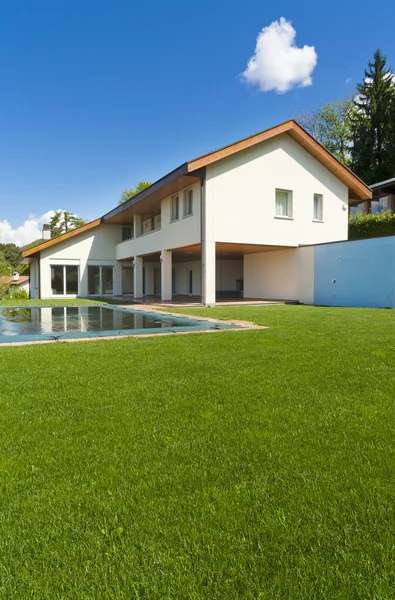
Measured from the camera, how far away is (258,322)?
10.6 meters

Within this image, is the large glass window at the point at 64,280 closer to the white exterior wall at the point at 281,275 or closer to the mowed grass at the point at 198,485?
the white exterior wall at the point at 281,275

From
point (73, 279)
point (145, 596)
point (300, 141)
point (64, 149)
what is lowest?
point (145, 596)

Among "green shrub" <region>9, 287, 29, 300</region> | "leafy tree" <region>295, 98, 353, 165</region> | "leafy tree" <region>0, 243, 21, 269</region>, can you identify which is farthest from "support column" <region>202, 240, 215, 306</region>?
"leafy tree" <region>0, 243, 21, 269</region>

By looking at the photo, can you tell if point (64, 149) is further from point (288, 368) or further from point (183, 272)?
point (288, 368)

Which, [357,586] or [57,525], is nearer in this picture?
[357,586]

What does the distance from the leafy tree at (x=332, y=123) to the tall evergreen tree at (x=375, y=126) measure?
6.18 ft

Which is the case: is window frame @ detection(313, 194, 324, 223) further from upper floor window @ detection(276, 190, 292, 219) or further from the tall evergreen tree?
the tall evergreen tree

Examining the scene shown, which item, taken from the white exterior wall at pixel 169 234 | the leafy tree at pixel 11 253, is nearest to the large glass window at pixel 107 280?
the white exterior wall at pixel 169 234

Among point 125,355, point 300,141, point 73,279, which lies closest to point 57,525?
point 125,355

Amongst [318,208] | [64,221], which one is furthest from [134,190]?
[318,208]

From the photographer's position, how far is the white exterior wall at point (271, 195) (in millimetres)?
17781

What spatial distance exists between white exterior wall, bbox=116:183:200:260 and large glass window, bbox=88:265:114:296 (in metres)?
2.81

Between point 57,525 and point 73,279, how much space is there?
1060 inches

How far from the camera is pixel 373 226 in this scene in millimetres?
24312
